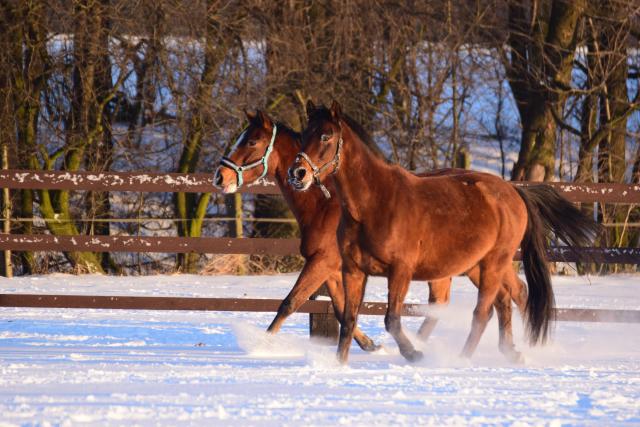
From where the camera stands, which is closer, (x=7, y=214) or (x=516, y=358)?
(x=516, y=358)

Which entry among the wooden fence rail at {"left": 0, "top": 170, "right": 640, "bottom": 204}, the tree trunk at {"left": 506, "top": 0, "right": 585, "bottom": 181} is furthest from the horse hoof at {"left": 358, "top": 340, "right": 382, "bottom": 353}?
the tree trunk at {"left": 506, "top": 0, "right": 585, "bottom": 181}

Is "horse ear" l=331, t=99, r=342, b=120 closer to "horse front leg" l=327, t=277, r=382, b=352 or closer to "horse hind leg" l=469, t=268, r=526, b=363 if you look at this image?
"horse front leg" l=327, t=277, r=382, b=352

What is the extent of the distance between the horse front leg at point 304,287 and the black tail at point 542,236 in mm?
1496

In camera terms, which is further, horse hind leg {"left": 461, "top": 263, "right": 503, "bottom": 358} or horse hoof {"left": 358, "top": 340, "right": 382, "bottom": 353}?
horse hoof {"left": 358, "top": 340, "right": 382, "bottom": 353}

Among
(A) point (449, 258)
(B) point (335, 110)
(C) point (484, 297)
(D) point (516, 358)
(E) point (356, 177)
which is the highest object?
(B) point (335, 110)

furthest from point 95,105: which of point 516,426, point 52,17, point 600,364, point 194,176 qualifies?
point 516,426

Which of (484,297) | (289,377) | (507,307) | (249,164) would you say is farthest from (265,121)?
(289,377)

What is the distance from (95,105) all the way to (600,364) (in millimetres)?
10292

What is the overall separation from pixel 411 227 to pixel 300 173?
793mm

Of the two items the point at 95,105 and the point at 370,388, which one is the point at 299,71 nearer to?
the point at 95,105

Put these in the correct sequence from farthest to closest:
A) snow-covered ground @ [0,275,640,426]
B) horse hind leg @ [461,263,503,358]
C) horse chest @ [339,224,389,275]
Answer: horse hind leg @ [461,263,503,358]
horse chest @ [339,224,389,275]
snow-covered ground @ [0,275,640,426]

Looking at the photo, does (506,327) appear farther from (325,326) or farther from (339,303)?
(325,326)

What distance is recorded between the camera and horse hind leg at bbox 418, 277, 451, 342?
746 centimetres

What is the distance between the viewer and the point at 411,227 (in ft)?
20.1
